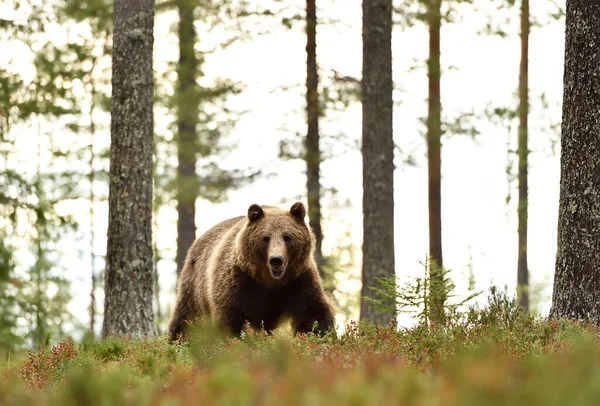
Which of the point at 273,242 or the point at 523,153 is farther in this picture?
the point at 523,153

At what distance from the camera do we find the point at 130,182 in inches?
507

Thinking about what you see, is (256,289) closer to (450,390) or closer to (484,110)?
(450,390)

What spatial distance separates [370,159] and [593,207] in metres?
7.31

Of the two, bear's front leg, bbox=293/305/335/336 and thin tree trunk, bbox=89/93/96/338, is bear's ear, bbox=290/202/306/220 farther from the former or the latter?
thin tree trunk, bbox=89/93/96/338

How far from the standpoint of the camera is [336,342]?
7.62 meters

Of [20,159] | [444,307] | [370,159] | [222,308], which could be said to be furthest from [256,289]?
[20,159]

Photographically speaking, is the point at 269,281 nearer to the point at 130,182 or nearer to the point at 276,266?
the point at 276,266

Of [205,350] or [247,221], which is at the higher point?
[247,221]

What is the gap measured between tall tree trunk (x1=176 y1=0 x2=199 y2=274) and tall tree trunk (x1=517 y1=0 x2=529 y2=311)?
9.74 meters

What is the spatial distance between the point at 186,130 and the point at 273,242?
1489 cm

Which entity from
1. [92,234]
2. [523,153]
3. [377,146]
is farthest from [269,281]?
[92,234]

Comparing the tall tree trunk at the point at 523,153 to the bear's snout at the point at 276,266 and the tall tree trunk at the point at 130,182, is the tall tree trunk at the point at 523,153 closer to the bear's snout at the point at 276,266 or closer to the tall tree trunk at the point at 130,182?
the tall tree trunk at the point at 130,182

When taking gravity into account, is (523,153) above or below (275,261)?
above

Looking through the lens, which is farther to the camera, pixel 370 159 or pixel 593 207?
pixel 370 159
